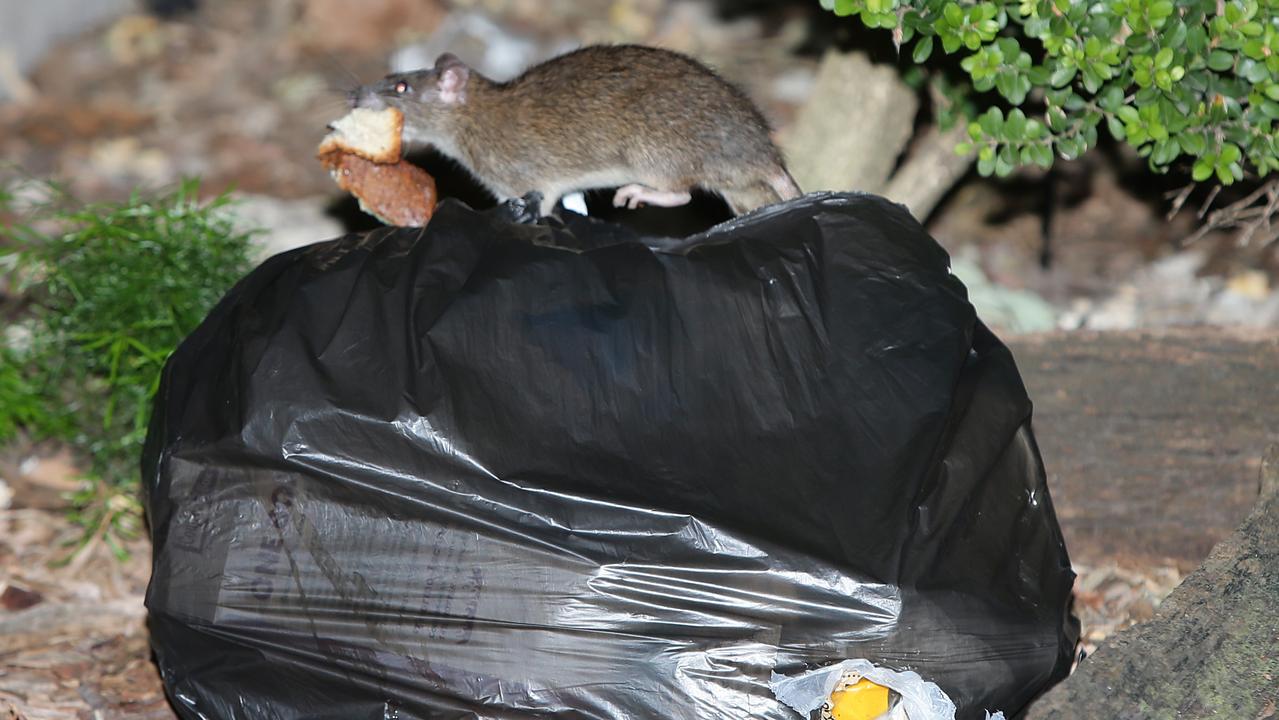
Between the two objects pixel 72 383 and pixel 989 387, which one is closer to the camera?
pixel 989 387

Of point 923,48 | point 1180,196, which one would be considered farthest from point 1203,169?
point 923,48

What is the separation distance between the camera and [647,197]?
322 centimetres

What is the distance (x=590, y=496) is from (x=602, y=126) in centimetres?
123

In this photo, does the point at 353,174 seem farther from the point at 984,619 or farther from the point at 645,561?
the point at 984,619

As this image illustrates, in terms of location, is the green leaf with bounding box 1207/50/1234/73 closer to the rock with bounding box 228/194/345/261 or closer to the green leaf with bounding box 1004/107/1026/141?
the green leaf with bounding box 1004/107/1026/141

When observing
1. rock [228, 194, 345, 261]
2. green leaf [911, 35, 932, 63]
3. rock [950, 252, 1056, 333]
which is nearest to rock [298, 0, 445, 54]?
rock [228, 194, 345, 261]

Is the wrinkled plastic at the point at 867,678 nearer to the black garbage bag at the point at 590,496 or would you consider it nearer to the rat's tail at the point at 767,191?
the black garbage bag at the point at 590,496

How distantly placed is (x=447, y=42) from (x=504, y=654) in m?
4.32

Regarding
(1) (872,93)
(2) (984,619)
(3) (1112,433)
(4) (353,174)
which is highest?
(4) (353,174)

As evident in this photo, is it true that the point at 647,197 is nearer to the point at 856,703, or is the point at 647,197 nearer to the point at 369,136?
the point at 369,136

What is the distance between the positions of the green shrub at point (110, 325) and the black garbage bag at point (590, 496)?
881 mm

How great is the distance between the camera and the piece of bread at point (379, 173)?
9.67 ft

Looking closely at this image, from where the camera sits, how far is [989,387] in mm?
2492

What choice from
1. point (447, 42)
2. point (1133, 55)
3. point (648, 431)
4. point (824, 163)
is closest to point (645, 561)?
point (648, 431)
